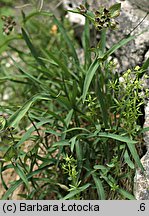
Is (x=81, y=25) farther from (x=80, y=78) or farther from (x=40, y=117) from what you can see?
(x=40, y=117)

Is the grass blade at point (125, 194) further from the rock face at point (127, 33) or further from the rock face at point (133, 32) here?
the rock face at point (127, 33)

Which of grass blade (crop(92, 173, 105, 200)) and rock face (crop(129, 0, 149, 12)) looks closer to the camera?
grass blade (crop(92, 173, 105, 200))

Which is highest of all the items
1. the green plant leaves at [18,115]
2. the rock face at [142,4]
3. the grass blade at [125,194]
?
the rock face at [142,4]

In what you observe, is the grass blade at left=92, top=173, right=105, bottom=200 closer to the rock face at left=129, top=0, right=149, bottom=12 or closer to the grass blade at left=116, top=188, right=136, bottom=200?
the grass blade at left=116, top=188, right=136, bottom=200

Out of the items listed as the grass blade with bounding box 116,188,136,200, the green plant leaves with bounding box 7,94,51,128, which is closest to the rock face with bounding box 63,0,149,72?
the green plant leaves with bounding box 7,94,51,128

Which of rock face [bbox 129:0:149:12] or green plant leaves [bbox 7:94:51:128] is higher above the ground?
rock face [bbox 129:0:149:12]

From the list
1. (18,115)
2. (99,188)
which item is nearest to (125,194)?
(99,188)

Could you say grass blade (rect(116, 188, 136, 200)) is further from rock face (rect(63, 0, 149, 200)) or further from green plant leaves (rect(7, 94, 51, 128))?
green plant leaves (rect(7, 94, 51, 128))

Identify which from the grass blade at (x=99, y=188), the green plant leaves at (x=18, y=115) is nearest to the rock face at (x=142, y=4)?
the green plant leaves at (x=18, y=115)

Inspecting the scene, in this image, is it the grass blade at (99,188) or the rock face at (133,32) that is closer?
the grass blade at (99,188)

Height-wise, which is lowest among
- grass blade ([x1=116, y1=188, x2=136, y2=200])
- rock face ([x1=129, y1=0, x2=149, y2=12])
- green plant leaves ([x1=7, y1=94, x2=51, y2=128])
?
grass blade ([x1=116, y1=188, x2=136, y2=200])

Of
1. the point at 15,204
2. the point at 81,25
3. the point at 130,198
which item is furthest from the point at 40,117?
the point at 81,25
